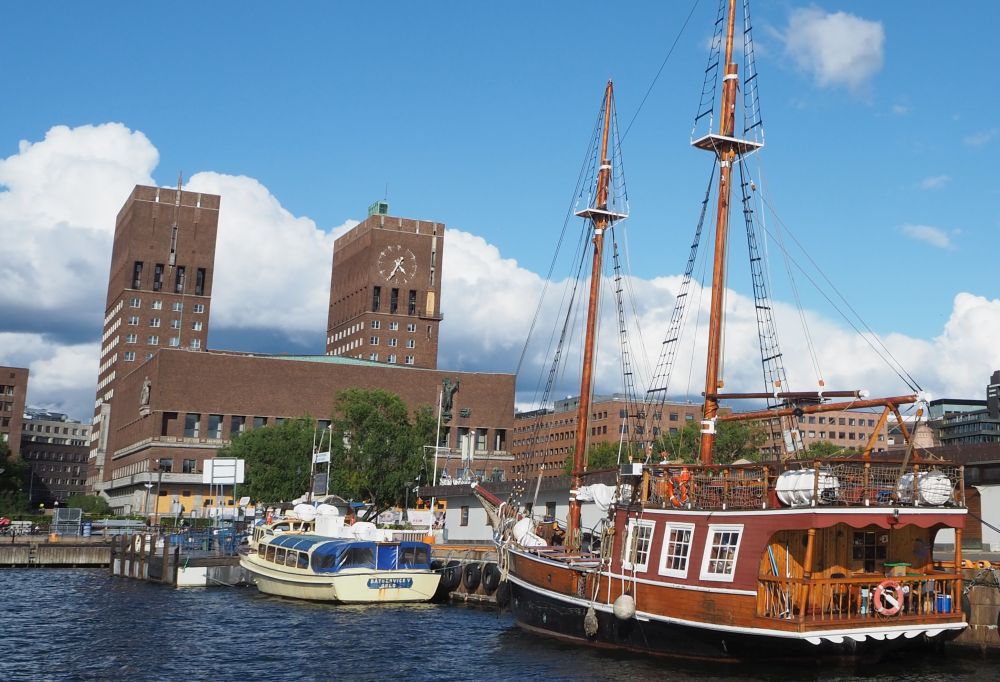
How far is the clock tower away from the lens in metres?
188

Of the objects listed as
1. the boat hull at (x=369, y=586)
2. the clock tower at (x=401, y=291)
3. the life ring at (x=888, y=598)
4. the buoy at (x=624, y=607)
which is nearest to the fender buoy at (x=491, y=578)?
the boat hull at (x=369, y=586)

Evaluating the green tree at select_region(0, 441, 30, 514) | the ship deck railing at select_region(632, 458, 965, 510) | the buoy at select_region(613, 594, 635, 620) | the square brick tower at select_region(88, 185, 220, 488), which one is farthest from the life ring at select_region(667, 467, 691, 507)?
the square brick tower at select_region(88, 185, 220, 488)

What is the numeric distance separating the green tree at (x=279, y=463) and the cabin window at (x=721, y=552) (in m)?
75.0

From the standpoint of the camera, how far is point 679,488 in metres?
32.4

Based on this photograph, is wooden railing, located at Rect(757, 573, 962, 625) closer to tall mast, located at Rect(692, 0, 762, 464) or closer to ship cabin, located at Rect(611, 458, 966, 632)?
ship cabin, located at Rect(611, 458, 966, 632)

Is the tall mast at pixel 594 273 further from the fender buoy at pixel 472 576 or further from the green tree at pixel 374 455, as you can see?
the green tree at pixel 374 455

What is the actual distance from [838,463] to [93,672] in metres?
22.1

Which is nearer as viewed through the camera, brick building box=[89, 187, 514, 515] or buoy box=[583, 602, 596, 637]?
buoy box=[583, 602, 596, 637]

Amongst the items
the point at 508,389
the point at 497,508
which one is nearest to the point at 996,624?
the point at 497,508

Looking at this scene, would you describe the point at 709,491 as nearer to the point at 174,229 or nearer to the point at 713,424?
the point at 713,424

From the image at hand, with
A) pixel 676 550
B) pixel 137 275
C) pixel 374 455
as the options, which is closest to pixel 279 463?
pixel 374 455

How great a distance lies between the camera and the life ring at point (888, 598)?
28953mm

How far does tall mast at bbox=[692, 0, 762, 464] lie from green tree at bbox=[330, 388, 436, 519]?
201 feet

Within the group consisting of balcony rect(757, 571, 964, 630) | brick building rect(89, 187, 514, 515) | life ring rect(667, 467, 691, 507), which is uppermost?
brick building rect(89, 187, 514, 515)
